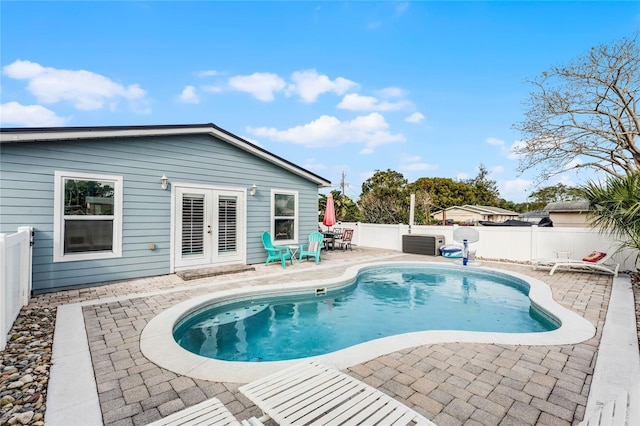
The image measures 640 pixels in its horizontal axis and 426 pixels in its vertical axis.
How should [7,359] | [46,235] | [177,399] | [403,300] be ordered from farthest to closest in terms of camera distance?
[403,300]
[46,235]
[7,359]
[177,399]

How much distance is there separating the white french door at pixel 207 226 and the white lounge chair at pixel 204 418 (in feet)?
20.6

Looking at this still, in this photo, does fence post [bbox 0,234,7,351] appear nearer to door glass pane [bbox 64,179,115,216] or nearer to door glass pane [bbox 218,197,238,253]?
door glass pane [bbox 64,179,115,216]

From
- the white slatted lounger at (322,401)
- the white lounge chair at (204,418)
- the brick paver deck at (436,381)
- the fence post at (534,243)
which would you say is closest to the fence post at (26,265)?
the brick paver deck at (436,381)

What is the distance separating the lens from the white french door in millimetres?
7605

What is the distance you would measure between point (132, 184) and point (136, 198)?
1.07 ft

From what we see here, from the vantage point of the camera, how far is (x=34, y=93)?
33.1 ft

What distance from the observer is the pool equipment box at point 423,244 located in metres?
11.4

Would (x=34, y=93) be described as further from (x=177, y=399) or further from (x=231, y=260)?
(x=177, y=399)

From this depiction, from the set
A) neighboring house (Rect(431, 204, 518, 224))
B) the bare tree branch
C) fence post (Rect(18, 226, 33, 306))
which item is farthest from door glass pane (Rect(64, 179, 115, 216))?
neighboring house (Rect(431, 204, 518, 224))

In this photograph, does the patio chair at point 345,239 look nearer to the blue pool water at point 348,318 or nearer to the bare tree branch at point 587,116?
the blue pool water at point 348,318

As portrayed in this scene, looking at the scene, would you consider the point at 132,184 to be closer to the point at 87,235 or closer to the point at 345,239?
the point at 87,235

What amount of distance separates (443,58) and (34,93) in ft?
49.1

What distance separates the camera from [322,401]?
2.03 metres

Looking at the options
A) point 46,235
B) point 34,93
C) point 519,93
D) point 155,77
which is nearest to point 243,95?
point 155,77
